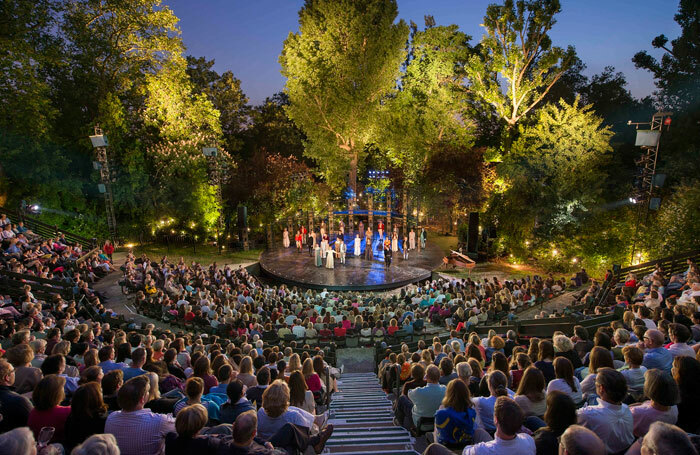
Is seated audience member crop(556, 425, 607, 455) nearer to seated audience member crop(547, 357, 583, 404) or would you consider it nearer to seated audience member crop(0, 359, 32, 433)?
seated audience member crop(547, 357, 583, 404)

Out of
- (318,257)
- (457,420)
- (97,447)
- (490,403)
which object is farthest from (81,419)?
(318,257)

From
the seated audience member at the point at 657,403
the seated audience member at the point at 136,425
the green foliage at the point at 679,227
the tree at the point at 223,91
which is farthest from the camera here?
the tree at the point at 223,91

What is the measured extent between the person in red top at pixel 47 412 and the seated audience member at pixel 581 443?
3.80 meters

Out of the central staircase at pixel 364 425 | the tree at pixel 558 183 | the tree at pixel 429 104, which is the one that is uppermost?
the tree at pixel 429 104

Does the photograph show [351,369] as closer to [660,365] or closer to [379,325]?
[379,325]

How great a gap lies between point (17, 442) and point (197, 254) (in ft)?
69.2

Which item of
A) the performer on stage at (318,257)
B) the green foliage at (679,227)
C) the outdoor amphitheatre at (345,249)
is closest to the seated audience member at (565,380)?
the outdoor amphitheatre at (345,249)

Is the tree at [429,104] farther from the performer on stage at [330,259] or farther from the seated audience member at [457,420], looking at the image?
the seated audience member at [457,420]

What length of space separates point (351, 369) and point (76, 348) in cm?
603

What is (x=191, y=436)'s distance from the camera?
275 centimetres

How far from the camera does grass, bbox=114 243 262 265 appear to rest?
20.7 metres

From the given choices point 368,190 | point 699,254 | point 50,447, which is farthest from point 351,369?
point 368,190

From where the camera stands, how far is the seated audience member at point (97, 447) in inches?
90.6

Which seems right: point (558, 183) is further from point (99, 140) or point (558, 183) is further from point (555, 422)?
point (99, 140)
